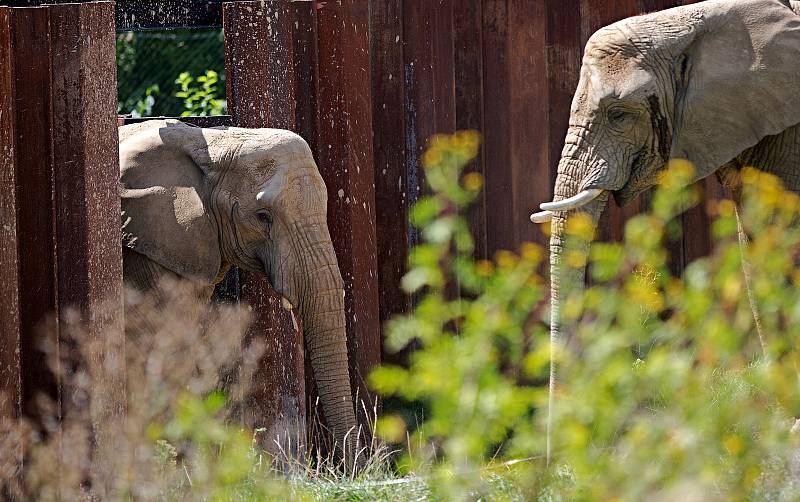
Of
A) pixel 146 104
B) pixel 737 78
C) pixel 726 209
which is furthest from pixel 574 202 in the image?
pixel 146 104

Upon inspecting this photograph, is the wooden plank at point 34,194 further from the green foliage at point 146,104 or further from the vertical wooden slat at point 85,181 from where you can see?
the green foliage at point 146,104

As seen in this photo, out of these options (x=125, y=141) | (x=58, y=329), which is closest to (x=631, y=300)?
(x=58, y=329)

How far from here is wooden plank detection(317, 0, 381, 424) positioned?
271 inches

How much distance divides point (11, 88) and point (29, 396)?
1.05m

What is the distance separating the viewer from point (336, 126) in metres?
6.88

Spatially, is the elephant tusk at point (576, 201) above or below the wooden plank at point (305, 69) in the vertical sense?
below

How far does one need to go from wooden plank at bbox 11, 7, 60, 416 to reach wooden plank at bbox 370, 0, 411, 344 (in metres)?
2.58

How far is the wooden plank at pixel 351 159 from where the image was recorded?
687 cm

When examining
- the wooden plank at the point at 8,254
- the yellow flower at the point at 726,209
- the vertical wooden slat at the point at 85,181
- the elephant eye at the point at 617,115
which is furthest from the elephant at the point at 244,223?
the yellow flower at the point at 726,209

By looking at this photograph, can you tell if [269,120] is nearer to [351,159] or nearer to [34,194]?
[351,159]

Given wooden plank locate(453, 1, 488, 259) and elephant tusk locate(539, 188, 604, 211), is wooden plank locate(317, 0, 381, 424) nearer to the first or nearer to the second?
wooden plank locate(453, 1, 488, 259)

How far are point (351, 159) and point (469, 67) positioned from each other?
121 cm

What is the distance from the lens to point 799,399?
115 inches

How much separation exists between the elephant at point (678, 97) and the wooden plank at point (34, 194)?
2446 mm
